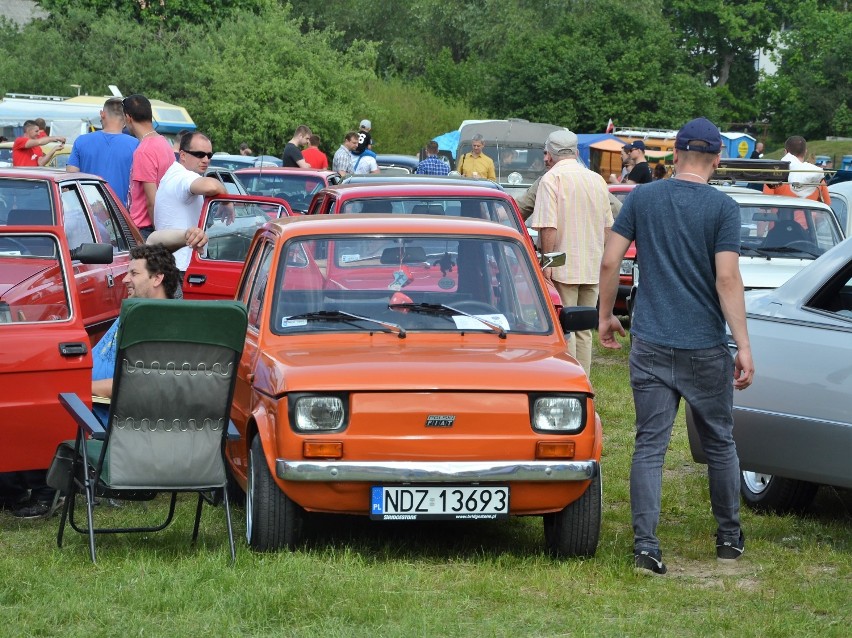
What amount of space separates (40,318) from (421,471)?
2334 mm

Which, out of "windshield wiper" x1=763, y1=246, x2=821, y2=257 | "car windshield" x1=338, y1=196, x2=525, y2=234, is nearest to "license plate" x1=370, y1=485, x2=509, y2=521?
"car windshield" x1=338, y1=196, x2=525, y2=234

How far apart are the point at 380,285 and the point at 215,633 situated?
2412 mm

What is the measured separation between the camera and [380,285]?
7027 millimetres

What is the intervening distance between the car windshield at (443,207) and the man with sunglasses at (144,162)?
1716 mm

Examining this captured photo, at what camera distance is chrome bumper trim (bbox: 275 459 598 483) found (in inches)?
233

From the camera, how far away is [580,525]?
6.31 m

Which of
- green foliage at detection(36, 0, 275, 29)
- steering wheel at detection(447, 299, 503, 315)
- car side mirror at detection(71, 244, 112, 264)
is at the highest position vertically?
steering wheel at detection(447, 299, 503, 315)

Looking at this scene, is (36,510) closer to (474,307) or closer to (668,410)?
(474,307)

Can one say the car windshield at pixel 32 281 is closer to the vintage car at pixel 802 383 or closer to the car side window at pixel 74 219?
the car side window at pixel 74 219

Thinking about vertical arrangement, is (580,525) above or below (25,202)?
below

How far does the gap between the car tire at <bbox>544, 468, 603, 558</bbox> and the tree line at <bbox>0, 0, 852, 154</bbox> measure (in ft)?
119

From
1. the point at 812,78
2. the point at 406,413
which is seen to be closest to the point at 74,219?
the point at 406,413

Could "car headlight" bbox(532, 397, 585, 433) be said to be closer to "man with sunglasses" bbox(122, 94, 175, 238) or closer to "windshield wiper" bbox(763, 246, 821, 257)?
"man with sunglasses" bbox(122, 94, 175, 238)

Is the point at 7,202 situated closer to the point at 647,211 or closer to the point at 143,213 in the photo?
the point at 143,213
